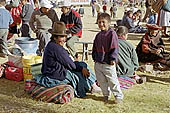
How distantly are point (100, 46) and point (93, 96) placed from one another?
1.08m

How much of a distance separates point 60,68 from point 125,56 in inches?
61.5

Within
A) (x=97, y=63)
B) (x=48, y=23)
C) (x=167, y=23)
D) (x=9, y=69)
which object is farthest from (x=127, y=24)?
(x=97, y=63)

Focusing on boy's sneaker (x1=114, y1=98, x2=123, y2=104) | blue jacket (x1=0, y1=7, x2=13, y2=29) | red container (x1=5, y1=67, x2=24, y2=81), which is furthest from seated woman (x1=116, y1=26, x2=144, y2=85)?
blue jacket (x1=0, y1=7, x2=13, y2=29)

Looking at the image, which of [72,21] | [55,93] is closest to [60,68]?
[55,93]

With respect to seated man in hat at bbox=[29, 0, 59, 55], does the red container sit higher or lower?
lower

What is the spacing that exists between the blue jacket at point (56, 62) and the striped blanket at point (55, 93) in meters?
0.19

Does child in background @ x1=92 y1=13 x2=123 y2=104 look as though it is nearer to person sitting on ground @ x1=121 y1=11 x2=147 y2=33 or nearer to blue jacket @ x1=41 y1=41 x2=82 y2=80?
blue jacket @ x1=41 y1=41 x2=82 y2=80

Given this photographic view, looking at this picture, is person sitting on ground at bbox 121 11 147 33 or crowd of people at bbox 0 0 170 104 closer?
crowd of people at bbox 0 0 170 104

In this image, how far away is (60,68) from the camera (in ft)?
16.7

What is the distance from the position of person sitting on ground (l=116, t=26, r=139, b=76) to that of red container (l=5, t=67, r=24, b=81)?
1955 millimetres

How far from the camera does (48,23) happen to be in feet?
25.4

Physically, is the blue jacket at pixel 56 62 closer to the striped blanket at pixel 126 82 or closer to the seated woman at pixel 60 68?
the seated woman at pixel 60 68

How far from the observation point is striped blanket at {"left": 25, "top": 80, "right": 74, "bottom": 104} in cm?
505

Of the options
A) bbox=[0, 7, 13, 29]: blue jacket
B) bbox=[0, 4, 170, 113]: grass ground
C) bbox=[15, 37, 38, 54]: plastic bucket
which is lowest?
bbox=[0, 4, 170, 113]: grass ground
